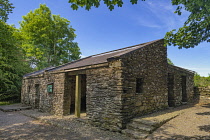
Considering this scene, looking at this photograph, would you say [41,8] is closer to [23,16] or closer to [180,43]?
[23,16]

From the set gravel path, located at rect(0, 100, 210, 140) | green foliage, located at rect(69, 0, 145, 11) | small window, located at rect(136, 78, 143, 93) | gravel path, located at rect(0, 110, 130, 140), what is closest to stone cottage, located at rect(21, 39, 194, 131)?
small window, located at rect(136, 78, 143, 93)

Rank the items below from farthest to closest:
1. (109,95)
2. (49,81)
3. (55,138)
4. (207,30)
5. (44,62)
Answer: (44,62) < (49,81) < (207,30) < (109,95) < (55,138)

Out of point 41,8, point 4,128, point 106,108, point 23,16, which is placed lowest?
point 4,128

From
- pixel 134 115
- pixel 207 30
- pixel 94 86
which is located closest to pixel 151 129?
pixel 134 115

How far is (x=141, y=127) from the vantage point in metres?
5.60

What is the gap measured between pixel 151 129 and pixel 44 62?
17.4 metres

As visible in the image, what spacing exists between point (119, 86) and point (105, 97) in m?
0.94

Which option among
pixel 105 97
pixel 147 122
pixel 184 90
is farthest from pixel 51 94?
pixel 184 90

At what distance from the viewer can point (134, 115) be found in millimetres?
6402

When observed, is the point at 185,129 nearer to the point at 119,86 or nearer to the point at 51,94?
the point at 119,86

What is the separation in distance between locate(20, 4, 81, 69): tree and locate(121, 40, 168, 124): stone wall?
14.5 m

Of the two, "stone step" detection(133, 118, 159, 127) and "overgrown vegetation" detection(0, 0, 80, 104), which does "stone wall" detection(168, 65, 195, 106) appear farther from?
"overgrown vegetation" detection(0, 0, 80, 104)

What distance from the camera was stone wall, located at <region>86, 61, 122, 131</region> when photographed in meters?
5.93

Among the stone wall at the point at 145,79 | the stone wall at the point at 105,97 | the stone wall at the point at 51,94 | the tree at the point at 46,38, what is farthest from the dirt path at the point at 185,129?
the tree at the point at 46,38
